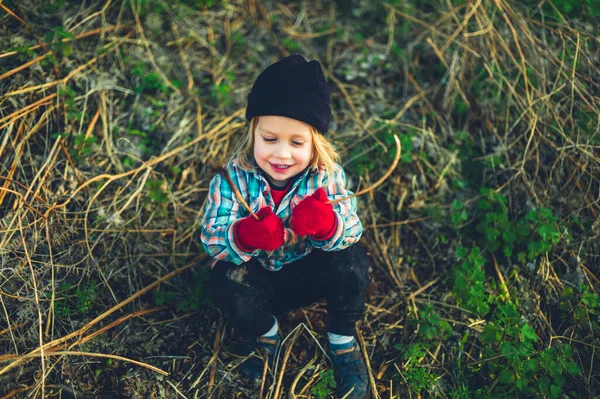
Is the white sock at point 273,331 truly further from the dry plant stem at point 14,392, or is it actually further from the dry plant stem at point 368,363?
the dry plant stem at point 14,392

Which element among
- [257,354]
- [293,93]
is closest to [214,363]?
[257,354]

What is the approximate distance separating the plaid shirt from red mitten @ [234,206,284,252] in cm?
14

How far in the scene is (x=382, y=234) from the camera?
3.19 metres

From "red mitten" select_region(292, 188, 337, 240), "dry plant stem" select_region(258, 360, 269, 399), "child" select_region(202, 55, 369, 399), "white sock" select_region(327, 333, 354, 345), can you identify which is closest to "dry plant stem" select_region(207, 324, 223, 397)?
"child" select_region(202, 55, 369, 399)

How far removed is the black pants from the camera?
236 cm

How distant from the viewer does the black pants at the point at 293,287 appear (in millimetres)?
2355

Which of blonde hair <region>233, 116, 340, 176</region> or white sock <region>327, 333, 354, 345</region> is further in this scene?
white sock <region>327, 333, 354, 345</region>

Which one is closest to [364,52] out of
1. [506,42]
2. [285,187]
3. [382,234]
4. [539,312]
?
[506,42]

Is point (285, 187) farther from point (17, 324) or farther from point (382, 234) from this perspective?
point (17, 324)

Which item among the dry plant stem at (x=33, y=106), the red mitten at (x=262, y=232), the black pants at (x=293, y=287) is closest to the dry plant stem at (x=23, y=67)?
the dry plant stem at (x=33, y=106)

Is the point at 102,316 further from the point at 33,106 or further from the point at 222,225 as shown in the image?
the point at 33,106

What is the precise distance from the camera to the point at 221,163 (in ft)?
10.9

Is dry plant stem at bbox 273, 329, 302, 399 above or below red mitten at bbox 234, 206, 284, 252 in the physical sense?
below

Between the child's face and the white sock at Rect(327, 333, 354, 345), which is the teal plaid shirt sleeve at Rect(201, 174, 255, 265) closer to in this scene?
the child's face
